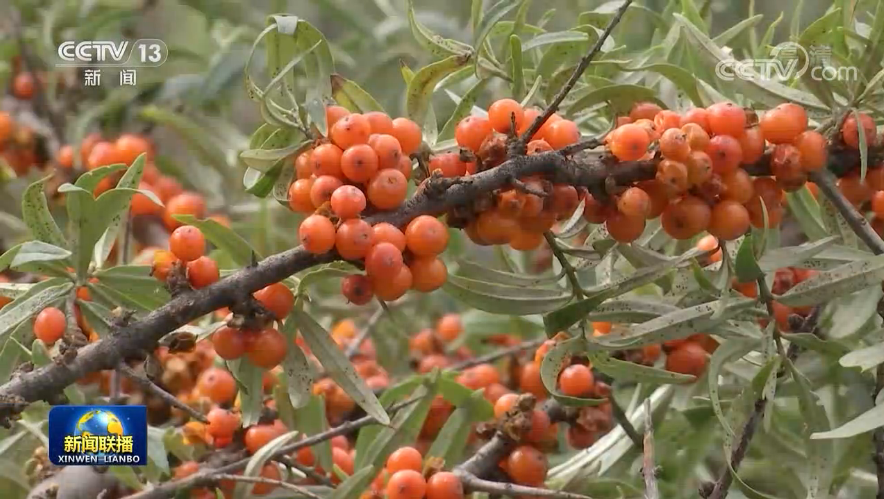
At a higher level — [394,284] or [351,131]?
[351,131]

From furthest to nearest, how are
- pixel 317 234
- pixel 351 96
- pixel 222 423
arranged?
pixel 222 423 < pixel 351 96 < pixel 317 234

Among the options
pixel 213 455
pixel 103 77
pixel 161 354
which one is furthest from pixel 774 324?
pixel 103 77

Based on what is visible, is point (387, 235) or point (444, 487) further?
point (444, 487)

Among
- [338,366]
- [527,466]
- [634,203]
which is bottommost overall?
[527,466]

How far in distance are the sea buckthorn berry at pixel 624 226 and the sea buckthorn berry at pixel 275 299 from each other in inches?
9.0

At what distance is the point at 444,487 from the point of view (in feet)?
2.30

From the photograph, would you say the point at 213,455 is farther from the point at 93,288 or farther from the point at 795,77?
the point at 795,77

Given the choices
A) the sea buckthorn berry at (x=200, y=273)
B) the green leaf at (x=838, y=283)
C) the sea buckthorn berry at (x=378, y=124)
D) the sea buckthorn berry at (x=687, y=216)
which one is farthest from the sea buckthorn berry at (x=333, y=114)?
the green leaf at (x=838, y=283)

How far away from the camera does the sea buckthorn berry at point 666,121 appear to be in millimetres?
635

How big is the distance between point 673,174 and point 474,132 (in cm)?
14

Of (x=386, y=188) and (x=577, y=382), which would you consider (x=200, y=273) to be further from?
(x=577, y=382)

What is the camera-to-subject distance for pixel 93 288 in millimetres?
692

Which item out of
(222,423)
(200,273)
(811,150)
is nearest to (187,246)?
(200,273)

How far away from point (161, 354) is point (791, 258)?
609 millimetres
